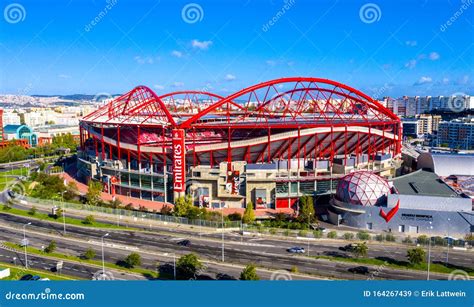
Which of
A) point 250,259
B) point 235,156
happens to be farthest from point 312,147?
point 250,259

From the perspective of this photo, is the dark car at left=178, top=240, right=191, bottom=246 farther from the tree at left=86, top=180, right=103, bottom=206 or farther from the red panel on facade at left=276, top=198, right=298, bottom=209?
the tree at left=86, top=180, right=103, bottom=206

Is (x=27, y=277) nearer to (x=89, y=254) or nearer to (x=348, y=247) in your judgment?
(x=89, y=254)

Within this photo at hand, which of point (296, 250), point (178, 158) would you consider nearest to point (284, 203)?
point (178, 158)

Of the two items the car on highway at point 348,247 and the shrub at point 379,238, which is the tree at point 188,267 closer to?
the car on highway at point 348,247

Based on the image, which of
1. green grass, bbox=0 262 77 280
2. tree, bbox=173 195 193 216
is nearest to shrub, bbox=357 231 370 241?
tree, bbox=173 195 193 216

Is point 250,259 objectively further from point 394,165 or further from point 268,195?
point 394,165
